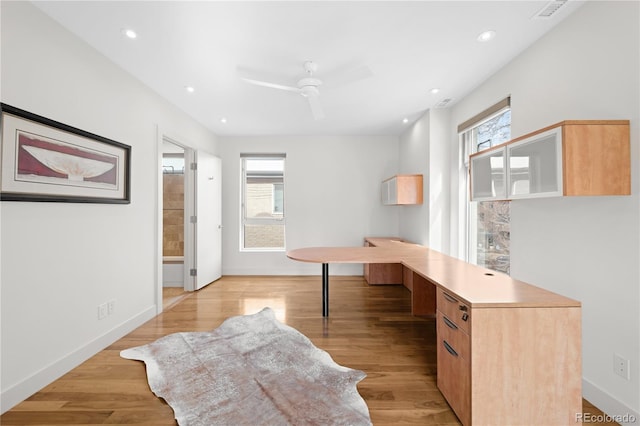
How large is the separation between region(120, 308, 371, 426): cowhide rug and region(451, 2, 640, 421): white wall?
4.99ft

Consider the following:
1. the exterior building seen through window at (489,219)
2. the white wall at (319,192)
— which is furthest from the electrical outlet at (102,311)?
the exterior building seen through window at (489,219)

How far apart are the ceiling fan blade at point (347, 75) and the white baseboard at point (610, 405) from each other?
2.87 m

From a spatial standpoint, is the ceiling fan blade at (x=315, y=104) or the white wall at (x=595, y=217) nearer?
the white wall at (x=595, y=217)

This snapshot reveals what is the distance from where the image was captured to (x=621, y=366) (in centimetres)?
164

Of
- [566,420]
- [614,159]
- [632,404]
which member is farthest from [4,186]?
[632,404]

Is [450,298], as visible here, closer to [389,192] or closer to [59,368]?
[59,368]

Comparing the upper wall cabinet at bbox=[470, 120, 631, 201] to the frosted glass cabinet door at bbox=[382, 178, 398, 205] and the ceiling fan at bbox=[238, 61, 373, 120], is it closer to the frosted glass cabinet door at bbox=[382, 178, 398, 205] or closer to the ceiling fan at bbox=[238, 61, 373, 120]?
the ceiling fan at bbox=[238, 61, 373, 120]

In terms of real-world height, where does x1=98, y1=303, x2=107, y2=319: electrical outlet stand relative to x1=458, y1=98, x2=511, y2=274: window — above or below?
below

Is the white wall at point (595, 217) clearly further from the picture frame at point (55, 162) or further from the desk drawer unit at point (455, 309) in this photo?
the picture frame at point (55, 162)

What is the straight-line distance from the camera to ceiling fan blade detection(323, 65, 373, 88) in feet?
8.80

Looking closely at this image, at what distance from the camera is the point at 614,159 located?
1.61 m

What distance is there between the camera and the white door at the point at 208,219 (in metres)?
4.34

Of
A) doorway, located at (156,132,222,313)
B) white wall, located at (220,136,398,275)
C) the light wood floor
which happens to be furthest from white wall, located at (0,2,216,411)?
white wall, located at (220,136,398,275)

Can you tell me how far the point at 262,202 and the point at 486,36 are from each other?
13.7 ft
